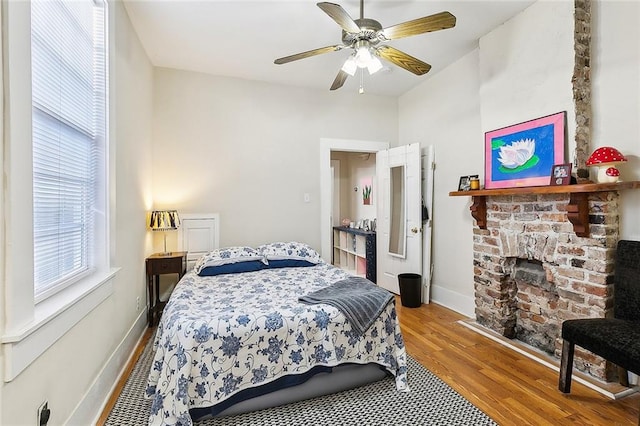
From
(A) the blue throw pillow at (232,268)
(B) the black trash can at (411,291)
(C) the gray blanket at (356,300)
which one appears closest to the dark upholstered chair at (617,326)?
(C) the gray blanket at (356,300)

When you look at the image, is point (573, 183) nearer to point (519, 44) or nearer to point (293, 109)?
point (519, 44)

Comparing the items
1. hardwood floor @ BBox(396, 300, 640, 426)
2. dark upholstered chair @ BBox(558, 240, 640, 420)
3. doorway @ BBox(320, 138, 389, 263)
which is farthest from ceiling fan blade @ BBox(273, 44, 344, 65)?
hardwood floor @ BBox(396, 300, 640, 426)

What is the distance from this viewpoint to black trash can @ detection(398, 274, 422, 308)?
379cm

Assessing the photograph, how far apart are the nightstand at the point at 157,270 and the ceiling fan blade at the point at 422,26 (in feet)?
9.14

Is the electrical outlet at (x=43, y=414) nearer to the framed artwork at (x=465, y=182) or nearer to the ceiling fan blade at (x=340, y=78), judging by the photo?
the ceiling fan blade at (x=340, y=78)

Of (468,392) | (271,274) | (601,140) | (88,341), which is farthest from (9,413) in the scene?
(601,140)

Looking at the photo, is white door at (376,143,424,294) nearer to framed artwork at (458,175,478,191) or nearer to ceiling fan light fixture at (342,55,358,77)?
framed artwork at (458,175,478,191)

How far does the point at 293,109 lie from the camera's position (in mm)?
4199

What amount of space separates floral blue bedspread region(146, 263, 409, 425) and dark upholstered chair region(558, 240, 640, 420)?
1.03 meters

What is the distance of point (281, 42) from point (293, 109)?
115 cm

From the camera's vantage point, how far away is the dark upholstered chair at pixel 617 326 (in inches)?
69.8

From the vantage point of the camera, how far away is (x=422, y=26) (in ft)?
6.49

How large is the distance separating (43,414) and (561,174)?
3316 millimetres

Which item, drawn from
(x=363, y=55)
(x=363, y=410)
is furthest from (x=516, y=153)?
(x=363, y=410)
